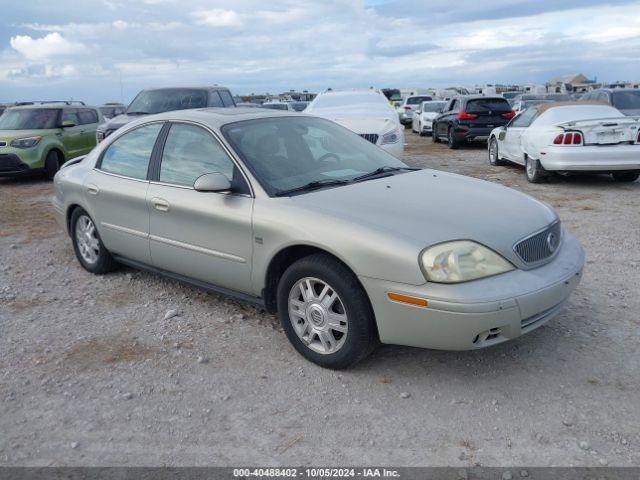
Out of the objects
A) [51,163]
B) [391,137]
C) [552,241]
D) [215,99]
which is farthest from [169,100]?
[552,241]

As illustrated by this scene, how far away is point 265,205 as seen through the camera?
3834mm

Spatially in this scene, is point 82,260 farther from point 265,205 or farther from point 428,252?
point 428,252

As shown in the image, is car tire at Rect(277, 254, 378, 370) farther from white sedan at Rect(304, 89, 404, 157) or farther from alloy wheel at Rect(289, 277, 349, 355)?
white sedan at Rect(304, 89, 404, 157)

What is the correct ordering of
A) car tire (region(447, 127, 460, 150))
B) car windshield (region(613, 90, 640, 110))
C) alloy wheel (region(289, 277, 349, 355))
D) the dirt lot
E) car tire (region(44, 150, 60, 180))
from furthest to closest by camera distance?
car tire (region(447, 127, 460, 150)) < car windshield (region(613, 90, 640, 110)) < car tire (region(44, 150, 60, 180)) < alloy wheel (region(289, 277, 349, 355)) < the dirt lot

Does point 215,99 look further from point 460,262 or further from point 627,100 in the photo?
point 460,262

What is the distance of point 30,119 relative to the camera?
12.9m

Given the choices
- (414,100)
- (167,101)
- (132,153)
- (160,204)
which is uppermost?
(414,100)

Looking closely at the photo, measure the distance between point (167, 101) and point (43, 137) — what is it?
2915mm

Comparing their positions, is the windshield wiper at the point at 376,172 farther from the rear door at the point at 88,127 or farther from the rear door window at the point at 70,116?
the rear door at the point at 88,127

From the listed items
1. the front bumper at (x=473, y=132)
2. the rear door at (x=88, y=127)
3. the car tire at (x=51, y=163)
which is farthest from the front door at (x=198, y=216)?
the front bumper at (x=473, y=132)

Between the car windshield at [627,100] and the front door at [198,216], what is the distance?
1199cm

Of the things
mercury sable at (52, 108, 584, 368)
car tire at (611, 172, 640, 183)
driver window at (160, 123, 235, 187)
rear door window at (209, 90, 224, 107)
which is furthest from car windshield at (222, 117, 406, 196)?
rear door window at (209, 90, 224, 107)

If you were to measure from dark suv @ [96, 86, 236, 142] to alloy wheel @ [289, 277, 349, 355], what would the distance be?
8.48m

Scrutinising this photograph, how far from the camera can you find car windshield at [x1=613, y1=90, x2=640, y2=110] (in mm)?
13422
